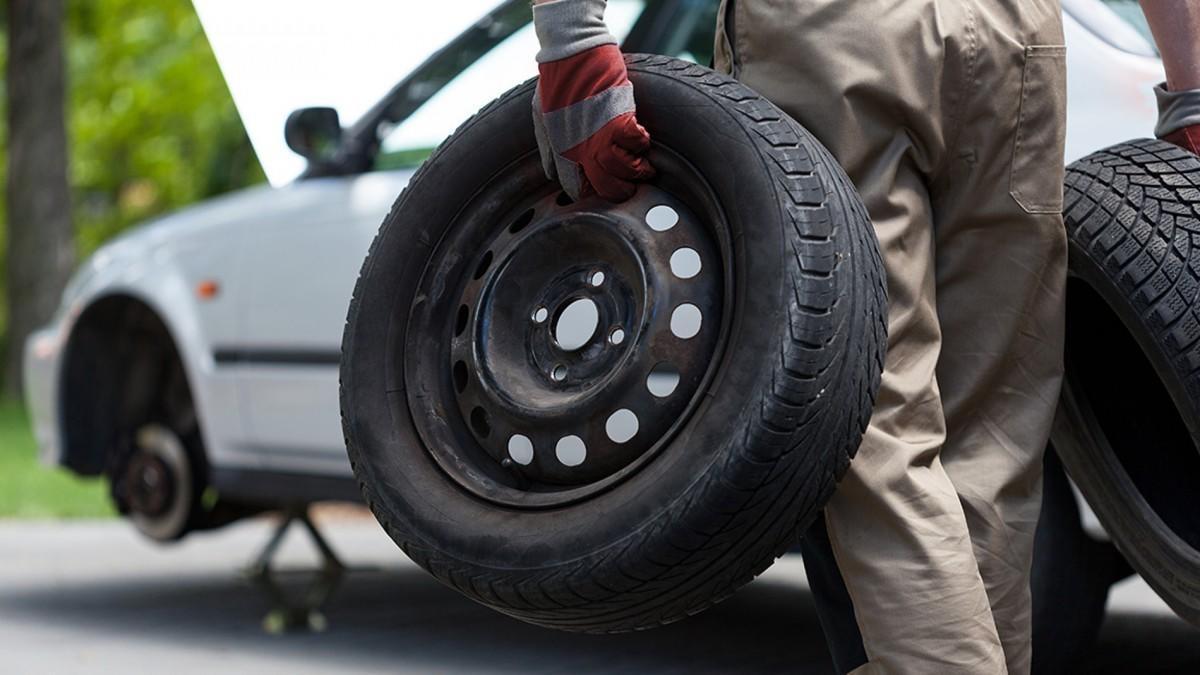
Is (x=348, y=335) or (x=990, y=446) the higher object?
(x=348, y=335)

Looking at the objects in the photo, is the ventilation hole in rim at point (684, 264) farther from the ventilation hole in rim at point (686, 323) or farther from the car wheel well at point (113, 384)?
the car wheel well at point (113, 384)

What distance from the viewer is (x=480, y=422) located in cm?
233

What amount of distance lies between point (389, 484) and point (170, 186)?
2651 centimetres

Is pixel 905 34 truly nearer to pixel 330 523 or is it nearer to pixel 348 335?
pixel 348 335

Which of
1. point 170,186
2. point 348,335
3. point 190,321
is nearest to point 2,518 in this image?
point 190,321

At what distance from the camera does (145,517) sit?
17.1 feet

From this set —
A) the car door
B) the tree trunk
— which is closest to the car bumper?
the car door

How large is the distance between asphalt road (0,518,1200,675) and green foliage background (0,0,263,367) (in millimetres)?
19171

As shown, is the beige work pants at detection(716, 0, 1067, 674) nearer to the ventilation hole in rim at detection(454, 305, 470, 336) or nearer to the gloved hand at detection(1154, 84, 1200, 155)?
the gloved hand at detection(1154, 84, 1200, 155)

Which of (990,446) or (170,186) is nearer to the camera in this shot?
(990,446)

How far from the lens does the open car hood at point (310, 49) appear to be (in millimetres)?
3439

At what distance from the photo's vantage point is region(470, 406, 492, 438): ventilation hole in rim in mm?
2326

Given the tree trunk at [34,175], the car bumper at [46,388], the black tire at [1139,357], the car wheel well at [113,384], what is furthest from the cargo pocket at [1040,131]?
the tree trunk at [34,175]

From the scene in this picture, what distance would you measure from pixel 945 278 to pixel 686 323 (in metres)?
0.45
